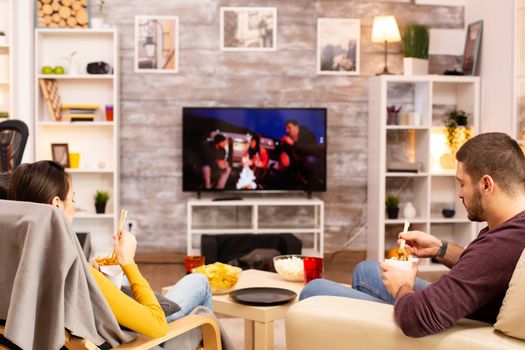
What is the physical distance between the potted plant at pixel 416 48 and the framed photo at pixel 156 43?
6.33 ft

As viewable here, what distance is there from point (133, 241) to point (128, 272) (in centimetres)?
11

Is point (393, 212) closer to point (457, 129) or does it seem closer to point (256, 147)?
point (457, 129)

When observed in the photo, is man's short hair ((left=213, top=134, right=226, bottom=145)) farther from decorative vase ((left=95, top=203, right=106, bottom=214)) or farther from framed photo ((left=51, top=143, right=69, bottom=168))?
framed photo ((left=51, top=143, right=69, bottom=168))

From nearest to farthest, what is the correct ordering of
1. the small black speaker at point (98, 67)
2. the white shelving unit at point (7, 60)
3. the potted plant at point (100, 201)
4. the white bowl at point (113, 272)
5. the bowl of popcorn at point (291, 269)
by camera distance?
the white bowl at point (113, 272) < the bowl of popcorn at point (291, 269) < the white shelving unit at point (7, 60) < the small black speaker at point (98, 67) < the potted plant at point (100, 201)

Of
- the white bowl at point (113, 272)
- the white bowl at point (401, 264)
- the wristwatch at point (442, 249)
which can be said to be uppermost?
the white bowl at point (401, 264)

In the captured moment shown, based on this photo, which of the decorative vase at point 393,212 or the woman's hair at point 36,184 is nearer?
the woman's hair at point 36,184

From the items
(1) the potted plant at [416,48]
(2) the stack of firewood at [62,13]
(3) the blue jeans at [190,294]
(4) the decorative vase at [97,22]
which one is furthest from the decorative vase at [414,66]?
(3) the blue jeans at [190,294]

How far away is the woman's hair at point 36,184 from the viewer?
7.50ft

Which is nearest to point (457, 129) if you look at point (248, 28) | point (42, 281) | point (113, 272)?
point (248, 28)

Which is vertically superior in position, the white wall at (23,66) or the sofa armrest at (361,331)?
A: the white wall at (23,66)

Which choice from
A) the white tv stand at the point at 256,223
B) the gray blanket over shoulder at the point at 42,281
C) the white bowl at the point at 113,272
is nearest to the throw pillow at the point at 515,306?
the gray blanket over shoulder at the point at 42,281

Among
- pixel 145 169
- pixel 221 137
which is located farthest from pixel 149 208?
pixel 221 137

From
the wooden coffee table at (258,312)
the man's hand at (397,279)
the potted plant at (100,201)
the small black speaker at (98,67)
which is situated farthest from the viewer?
the potted plant at (100,201)

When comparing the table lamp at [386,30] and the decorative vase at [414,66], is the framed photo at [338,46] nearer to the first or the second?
the table lamp at [386,30]
